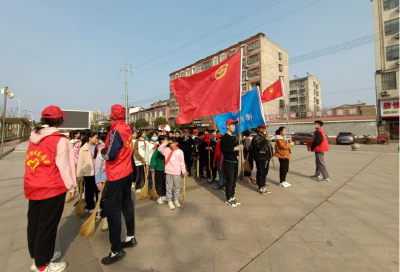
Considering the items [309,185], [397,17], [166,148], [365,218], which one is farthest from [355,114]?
[166,148]

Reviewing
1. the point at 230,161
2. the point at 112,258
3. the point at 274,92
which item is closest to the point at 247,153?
the point at 274,92

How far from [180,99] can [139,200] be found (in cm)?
298

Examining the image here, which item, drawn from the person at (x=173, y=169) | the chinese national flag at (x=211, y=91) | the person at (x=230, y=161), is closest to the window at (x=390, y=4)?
the chinese national flag at (x=211, y=91)

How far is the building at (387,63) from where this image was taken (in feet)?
79.5

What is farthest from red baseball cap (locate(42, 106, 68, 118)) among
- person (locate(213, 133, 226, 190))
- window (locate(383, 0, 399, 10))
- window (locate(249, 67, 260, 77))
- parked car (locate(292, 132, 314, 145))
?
window (locate(249, 67, 260, 77))

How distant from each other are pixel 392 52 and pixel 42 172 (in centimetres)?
3630

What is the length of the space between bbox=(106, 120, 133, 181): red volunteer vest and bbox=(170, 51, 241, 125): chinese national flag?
2.41m

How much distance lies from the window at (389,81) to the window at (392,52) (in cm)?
201

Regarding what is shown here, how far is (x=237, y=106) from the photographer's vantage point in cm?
465

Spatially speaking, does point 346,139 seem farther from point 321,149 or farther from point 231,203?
point 231,203

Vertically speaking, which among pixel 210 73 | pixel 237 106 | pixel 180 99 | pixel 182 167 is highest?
pixel 210 73

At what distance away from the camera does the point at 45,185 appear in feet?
6.89

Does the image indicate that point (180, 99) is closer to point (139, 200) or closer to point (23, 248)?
point (139, 200)

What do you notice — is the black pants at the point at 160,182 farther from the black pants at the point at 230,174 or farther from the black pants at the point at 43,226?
the black pants at the point at 43,226
